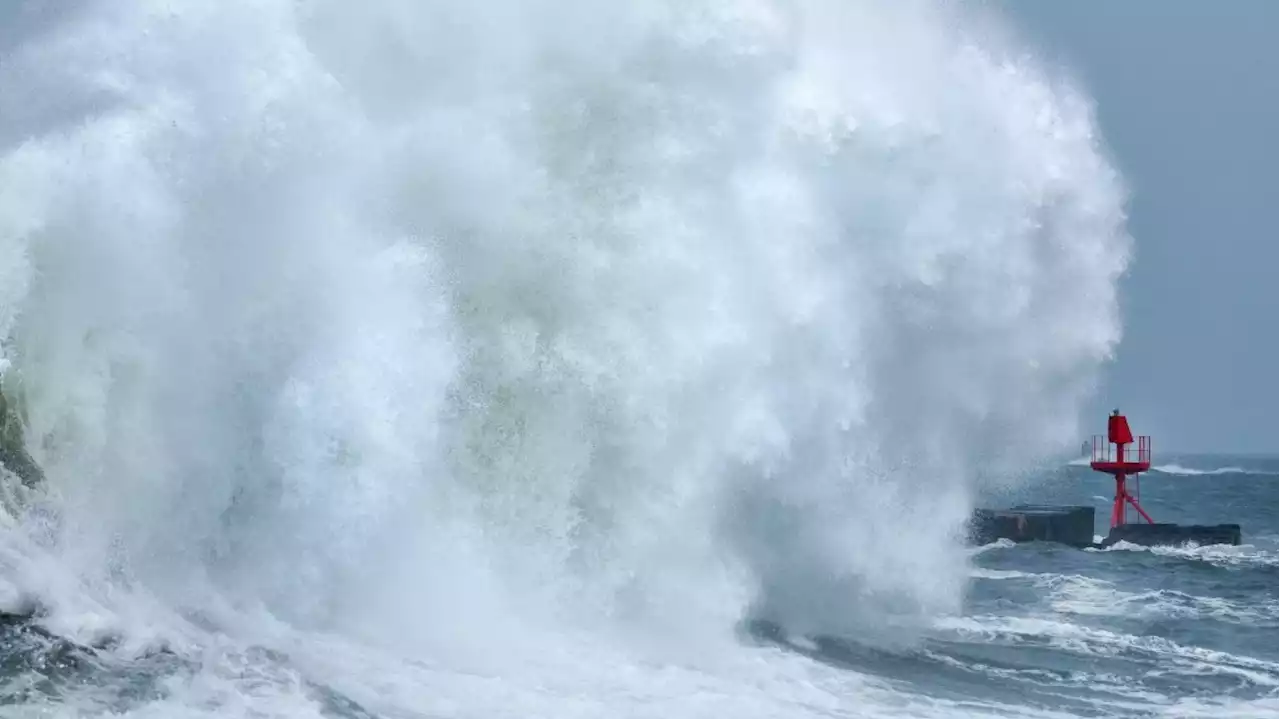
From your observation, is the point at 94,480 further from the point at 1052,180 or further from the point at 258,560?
the point at 1052,180

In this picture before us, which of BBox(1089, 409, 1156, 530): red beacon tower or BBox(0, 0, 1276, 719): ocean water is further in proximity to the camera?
BBox(1089, 409, 1156, 530): red beacon tower

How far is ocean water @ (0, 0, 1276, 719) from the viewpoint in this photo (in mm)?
9648

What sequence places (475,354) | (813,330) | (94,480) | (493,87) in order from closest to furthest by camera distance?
1. (94,480)
2. (475,354)
3. (493,87)
4. (813,330)

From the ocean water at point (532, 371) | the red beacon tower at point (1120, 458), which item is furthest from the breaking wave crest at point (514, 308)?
the red beacon tower at point (1120, 458)

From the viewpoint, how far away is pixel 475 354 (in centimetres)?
1304

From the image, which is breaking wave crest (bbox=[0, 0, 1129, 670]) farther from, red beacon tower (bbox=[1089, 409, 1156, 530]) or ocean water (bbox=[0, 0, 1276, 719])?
red beacon tower (bbox=[1089, 409, 1156, 530])

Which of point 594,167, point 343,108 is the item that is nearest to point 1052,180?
point 594,167

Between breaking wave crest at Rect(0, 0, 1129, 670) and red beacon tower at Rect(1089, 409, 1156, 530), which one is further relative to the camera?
red beacon tower at Rect(1089, 409, 1156, 530)

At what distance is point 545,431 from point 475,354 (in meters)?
0.89

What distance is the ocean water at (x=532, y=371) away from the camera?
31.7 feet

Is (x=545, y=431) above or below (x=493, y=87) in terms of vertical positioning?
below

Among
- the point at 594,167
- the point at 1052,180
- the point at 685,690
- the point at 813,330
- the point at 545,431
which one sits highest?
the point at 1052,180

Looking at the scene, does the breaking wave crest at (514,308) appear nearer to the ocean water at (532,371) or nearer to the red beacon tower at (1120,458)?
the ocean water at (532,371)

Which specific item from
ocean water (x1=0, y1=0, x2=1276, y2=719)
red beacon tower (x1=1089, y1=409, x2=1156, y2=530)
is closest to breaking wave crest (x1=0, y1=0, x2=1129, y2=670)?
ocean water (x1=0, y1=0, x2=1276, y2=719)
